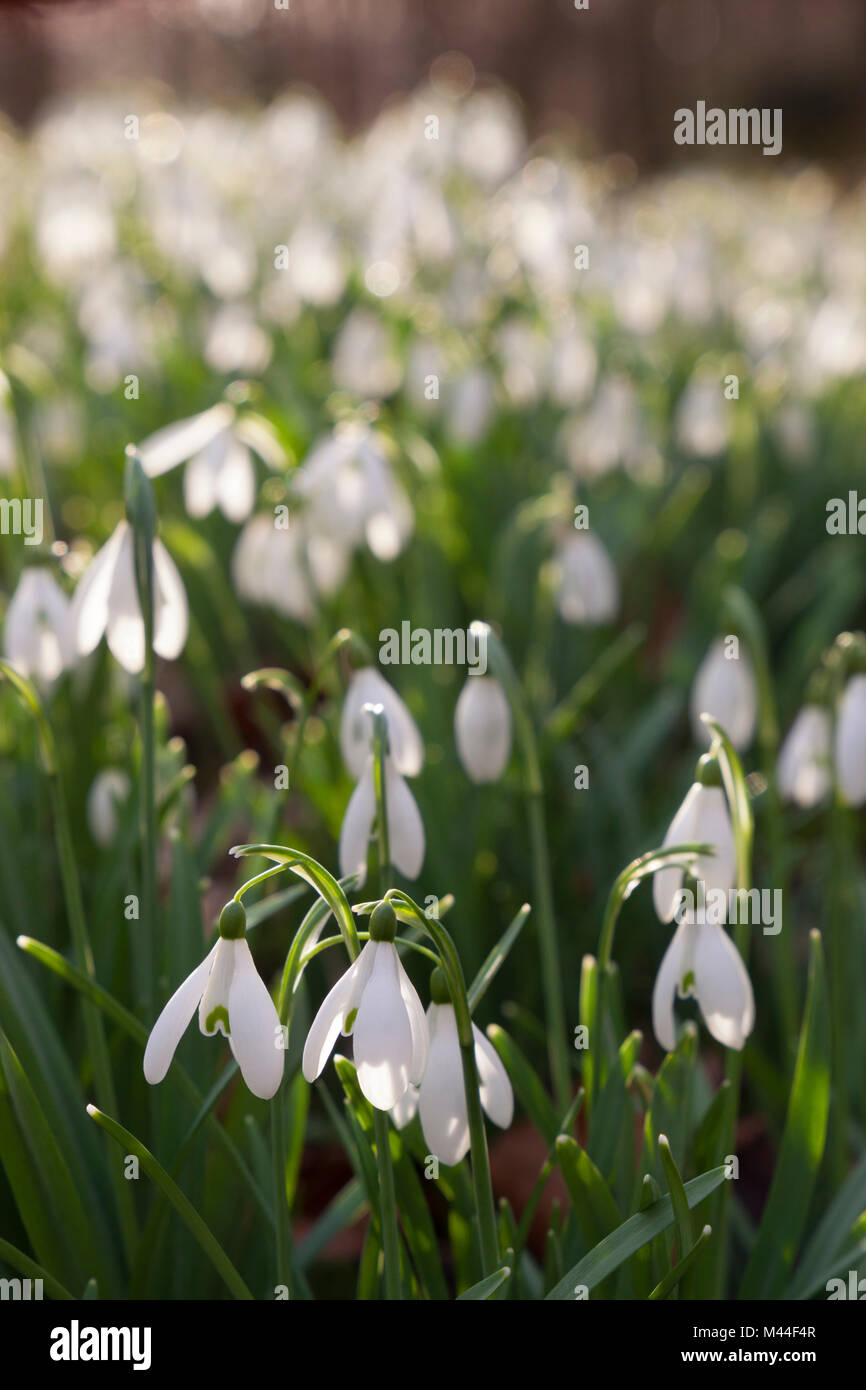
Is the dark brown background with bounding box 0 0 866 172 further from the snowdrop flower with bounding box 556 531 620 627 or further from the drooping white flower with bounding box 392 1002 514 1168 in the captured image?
the drooping white flower with bounding box 392 1002 514 1168

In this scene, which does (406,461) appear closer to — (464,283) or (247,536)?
(247,536)

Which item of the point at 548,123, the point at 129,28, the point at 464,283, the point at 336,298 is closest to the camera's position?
the point at 464,283

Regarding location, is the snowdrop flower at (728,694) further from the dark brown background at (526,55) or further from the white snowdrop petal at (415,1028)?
the dark brown background at (526,55)

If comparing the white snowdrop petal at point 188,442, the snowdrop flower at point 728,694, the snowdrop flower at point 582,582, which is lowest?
the snowdrop flower at point 728,694

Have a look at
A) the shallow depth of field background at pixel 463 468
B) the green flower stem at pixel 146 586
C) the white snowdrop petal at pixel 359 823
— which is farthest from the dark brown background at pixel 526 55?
the white snowdrop petal at pixel 359 823

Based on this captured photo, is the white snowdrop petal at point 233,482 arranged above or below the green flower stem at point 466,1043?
above

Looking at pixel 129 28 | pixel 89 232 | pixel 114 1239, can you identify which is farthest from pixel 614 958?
pixel 129 28

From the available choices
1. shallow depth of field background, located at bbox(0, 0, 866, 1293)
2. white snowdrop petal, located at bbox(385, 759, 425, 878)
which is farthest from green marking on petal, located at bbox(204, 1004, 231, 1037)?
shallow depth of field background, located at bbox(0, 0, 866, 1293)
